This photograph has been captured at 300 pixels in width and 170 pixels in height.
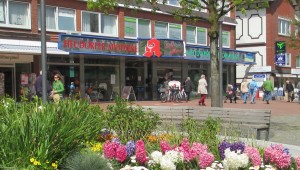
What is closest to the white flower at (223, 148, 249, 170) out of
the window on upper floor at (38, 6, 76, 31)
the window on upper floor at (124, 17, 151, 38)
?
the window on upper floor at (38, 6, 76, 31)

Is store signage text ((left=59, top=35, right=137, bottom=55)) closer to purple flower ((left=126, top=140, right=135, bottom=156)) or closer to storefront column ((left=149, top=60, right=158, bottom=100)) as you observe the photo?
storefront column ((left=149, top=60, right=158, bottom=100))

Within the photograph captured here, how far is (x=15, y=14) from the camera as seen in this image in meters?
24.9

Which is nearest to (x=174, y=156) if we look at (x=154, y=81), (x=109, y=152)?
(x=109, y=152)

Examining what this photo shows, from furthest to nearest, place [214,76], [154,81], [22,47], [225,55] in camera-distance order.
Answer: [225,55] → [154,81] → [22,47] → [214,76]

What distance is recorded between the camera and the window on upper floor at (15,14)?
24248 millimetres

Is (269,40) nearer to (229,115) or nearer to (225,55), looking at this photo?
(225,55)

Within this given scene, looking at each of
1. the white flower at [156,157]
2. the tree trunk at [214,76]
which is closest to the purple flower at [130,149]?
the white flower at [156,157]

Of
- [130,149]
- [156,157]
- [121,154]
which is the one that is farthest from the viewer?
[130,149]

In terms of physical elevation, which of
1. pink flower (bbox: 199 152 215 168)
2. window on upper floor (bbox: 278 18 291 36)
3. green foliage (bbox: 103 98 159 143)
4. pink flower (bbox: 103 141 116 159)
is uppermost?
window on upper floor (bbox: 278 18 291 36)

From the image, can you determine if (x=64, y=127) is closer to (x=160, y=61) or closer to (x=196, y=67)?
(x=160, y=61)

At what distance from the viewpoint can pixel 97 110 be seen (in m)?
8.26

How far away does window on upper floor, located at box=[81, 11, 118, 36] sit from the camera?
28.8 meters

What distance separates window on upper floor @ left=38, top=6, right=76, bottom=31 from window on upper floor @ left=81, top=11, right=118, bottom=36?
925mm

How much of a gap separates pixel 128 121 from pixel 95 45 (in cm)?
1909
